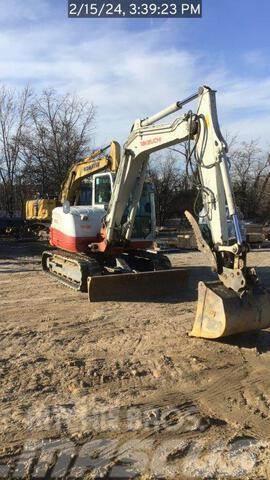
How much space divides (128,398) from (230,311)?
6.10 feet

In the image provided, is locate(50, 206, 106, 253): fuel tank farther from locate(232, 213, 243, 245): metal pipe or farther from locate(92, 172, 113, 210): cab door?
locate(232, 213, 243, 245): metal pipe

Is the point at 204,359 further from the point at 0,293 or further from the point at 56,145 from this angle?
the point at 56,145

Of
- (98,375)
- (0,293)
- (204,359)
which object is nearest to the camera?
(98,375)

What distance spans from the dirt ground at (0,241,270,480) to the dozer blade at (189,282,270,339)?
0.88ft

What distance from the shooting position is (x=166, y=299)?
9328mm

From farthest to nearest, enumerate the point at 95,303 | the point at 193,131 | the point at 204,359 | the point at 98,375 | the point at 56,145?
the point at 56,145 < the point at 95,303 < the point at 193,131 < the point at 204,359 < the point at 98,375

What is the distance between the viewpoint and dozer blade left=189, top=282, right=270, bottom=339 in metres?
6.05

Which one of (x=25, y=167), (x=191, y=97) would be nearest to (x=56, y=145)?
(x=25, y=167)

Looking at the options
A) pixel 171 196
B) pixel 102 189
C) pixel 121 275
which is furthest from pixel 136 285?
pixel 171 196

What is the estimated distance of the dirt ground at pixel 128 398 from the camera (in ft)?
11.9

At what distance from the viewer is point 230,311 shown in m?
6.03

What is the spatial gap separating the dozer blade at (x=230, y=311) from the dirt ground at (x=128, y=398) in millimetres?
267

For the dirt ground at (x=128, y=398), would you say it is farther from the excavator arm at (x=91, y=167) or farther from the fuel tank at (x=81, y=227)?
the excavator arm at (x=91, y=167)

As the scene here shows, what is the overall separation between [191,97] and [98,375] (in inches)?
176
